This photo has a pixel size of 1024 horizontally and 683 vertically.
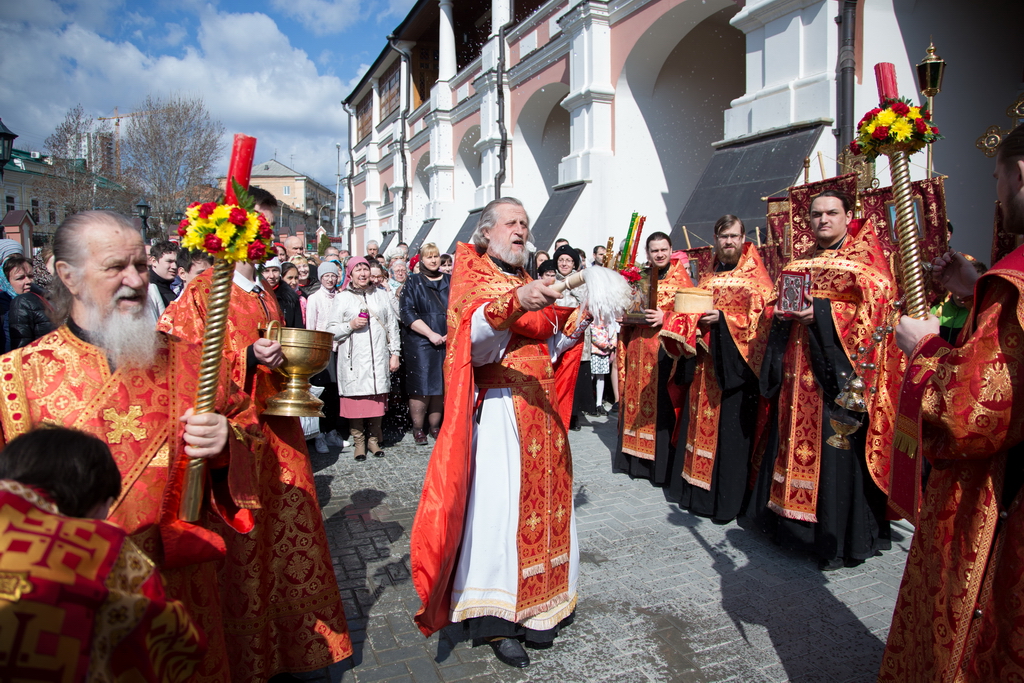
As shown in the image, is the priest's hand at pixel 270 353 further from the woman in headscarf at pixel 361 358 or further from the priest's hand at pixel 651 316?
the woman in headscarf at pixel 361 358

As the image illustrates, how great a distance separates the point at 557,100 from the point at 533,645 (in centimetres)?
1493

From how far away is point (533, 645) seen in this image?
10.6ft

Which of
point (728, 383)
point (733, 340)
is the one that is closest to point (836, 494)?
point (728, 383)

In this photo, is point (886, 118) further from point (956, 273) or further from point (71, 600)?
point (71, 600)

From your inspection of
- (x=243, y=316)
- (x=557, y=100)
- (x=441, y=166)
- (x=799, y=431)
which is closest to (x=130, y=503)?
(x=243, y=316)

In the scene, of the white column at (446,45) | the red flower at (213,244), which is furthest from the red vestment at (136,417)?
the white column at (446,45)

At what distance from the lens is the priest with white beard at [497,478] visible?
2.98 meters

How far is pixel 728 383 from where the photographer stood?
4.86 metres

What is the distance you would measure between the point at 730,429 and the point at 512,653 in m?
2.67

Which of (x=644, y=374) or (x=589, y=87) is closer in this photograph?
(x=644, y=374)

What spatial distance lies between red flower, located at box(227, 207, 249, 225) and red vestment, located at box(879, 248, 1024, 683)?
6.91 ft

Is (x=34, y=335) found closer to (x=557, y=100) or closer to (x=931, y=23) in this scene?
(x=931, y=23)

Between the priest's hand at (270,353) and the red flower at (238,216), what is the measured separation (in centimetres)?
66

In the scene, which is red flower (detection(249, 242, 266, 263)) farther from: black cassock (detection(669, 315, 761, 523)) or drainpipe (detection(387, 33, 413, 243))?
drainpipe (detection(387, 33, 413, 243))
